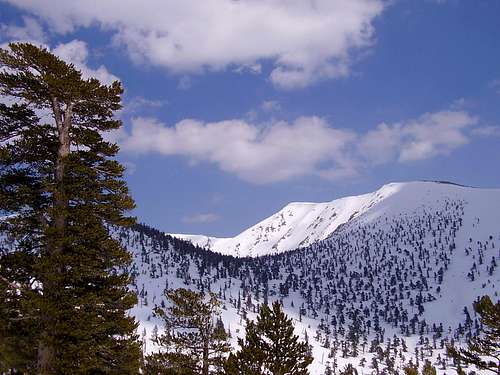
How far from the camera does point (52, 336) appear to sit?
16.9 m

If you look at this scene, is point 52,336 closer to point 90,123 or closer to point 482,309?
point 90,123

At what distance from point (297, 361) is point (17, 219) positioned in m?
18.5

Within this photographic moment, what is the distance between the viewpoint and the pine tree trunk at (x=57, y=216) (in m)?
16.8

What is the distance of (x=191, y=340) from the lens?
30125 millimetres

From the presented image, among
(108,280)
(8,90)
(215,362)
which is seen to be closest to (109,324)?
(108,280)

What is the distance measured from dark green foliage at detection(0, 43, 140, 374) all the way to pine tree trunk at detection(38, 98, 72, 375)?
0.04 meters

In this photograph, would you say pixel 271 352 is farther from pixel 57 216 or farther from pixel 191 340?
pixel 57 216

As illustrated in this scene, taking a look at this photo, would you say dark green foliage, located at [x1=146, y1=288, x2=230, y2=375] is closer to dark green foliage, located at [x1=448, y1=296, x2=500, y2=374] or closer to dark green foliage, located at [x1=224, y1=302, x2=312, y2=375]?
dark green foliage, located at [x1=224, y1=302, x2=312, y2=375]

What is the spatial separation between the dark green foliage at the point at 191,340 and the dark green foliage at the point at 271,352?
1830 millimetres

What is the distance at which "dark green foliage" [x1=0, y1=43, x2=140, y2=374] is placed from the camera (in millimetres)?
17047

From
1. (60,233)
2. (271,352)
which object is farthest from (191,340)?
(60,233)

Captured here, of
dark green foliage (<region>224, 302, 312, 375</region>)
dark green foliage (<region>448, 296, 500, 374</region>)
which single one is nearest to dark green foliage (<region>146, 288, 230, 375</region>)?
dark green foliage (<region>224, 302, 312, 375</region>)

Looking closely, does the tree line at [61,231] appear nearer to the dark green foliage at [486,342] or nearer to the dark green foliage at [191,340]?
the dark green foliage at [191,340]

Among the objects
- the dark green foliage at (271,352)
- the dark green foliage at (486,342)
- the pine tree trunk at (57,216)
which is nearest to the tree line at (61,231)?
the pine tree trunk at (57,216)
